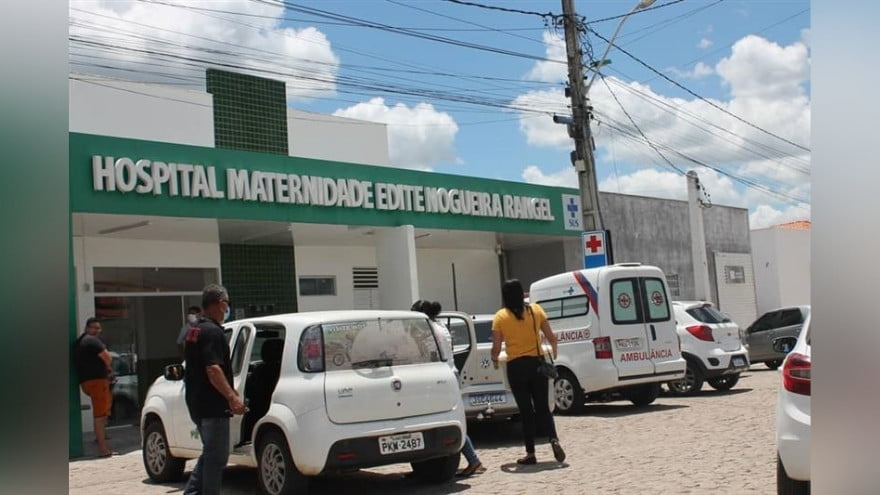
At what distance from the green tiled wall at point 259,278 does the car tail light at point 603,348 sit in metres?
8.14

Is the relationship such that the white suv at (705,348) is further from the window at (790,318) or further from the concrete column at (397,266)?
the window at (790,318)

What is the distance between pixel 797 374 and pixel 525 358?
3.71 meters

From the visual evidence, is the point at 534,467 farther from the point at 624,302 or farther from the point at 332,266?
the point at 332,266

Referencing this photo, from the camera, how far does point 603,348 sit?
13398 millimetres

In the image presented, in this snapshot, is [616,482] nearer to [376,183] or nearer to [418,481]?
[418,481]

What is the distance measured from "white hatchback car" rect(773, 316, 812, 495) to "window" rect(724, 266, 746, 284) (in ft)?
80.2

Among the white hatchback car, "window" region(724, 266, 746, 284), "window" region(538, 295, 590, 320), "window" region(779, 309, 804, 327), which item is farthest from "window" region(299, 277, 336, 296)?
the white hatchback car

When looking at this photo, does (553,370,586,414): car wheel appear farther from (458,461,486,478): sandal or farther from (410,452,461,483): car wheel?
(410,452,461,483): car wheel

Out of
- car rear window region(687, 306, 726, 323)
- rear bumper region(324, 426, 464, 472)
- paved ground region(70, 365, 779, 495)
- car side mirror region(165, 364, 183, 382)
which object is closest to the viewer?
rear bumper region(324, 426, 464, 472)

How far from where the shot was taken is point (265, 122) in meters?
20.4

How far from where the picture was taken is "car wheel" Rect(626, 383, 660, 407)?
1423 cm

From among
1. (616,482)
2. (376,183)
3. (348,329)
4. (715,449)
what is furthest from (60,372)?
(376,183)

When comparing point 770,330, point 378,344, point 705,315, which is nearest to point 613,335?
point 705,315

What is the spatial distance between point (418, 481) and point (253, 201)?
796cm
